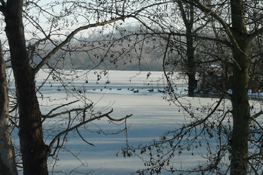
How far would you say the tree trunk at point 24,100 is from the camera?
9.43ft

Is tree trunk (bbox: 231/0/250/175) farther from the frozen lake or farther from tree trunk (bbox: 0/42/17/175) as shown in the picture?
tree trunk (bbox: 0/42/17/175)

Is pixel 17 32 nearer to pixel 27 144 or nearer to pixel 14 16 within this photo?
pixel 14 16

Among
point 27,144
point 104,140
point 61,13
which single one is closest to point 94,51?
point 61,13

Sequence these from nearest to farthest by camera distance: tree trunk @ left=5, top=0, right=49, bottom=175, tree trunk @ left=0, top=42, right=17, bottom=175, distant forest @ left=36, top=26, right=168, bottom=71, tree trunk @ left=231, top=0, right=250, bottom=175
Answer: tree trunk @ left=0, top=42, right=17, bottom=175, tree trunk @ left=5, top=0, right=49, bottom=175, distant forest @ left=36, top=26, right=168, bottom=71, tree trunk @ left=231, top=0, right=250, bottom=175

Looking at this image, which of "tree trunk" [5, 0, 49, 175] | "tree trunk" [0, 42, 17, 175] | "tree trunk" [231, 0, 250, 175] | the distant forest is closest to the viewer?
"tree trunk" [0, 42, 17, 175]

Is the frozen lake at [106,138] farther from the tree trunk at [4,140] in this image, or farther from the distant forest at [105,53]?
the tree trunk at [4,140]

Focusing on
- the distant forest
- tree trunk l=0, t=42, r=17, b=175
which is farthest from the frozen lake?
tree trunk l=0, t=42, r=17, b=175

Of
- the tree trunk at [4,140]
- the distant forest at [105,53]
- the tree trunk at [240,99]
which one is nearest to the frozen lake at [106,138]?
the distant forest at [105,53]

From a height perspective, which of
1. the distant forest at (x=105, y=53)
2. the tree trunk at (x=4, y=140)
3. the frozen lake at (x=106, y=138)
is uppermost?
the distant forest at (x=105, y=53)

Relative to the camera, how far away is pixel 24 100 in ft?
9.61

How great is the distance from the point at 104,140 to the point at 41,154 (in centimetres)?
487

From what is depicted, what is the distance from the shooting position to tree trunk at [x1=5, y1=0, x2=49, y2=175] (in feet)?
9.43

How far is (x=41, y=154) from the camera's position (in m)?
2.91

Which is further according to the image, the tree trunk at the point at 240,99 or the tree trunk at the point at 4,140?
the tree trunk at the point at 240,99
